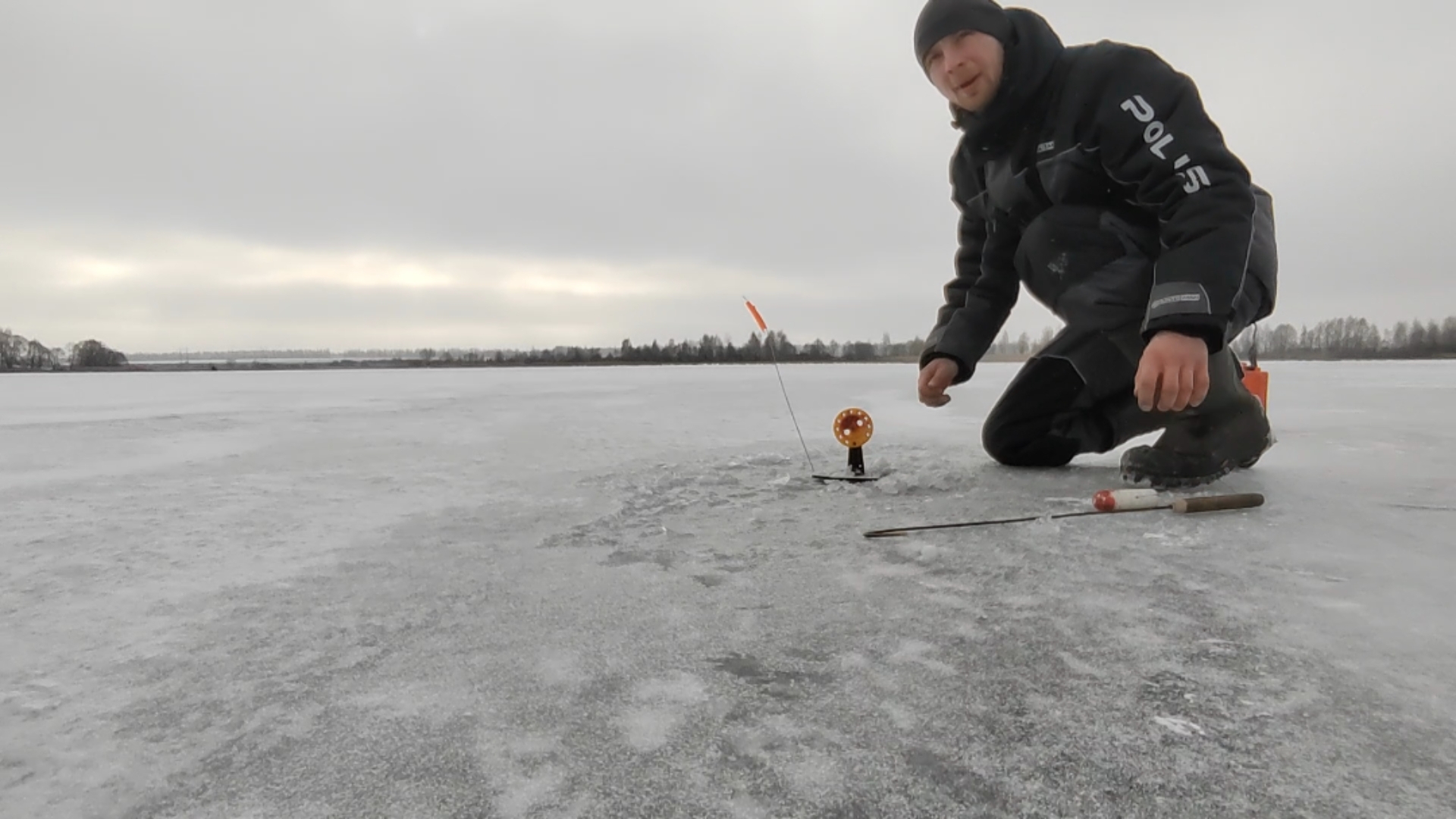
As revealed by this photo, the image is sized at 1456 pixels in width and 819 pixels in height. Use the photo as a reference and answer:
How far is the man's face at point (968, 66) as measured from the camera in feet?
7.52

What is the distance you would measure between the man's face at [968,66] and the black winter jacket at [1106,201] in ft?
0.13

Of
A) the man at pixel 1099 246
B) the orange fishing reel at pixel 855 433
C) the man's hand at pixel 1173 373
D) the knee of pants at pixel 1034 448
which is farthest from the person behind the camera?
the knee of pants at pixel 1034 448

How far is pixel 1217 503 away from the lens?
7.28 ft

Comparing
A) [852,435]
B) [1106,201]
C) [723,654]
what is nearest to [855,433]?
[852,435]

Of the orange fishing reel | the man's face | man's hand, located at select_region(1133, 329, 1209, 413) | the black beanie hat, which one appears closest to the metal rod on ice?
man's hand, located at select_region(1133, 329, 1209, 413)

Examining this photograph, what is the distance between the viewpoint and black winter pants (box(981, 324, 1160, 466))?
2887 millimetres

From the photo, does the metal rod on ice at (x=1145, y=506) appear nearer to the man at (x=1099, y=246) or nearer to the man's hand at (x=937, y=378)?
the man at (x=1099, y=246)

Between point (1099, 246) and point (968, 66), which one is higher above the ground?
point (968, 66)

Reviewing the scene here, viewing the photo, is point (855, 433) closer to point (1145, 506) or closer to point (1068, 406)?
point (1068, 406)

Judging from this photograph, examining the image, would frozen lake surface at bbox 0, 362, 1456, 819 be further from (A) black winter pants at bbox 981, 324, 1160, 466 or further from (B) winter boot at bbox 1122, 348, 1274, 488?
(A) black winter pants at bbox 981, 324, 1160, 466

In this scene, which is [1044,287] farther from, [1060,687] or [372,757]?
[372,757]

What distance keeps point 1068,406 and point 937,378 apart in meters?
0.61

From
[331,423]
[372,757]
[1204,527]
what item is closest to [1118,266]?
[1204,527]

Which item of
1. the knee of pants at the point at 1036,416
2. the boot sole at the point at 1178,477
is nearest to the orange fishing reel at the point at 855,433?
the knee of pants at the point at 1036,416
